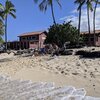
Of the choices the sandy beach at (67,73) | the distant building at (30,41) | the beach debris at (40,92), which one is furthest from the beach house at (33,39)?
the beach debris at (40,92)

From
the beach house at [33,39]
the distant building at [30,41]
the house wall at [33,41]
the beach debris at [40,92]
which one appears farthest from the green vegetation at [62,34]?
the beach debris at [40,92]

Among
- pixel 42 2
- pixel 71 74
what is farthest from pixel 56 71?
pixel 42 2

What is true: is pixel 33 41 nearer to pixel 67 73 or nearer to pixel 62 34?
pixel 62 34

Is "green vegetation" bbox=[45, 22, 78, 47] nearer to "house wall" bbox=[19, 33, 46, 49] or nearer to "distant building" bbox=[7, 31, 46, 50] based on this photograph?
"house wall" bbox=[19, 33, 46, 49]

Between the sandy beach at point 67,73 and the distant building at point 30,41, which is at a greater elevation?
the distant building at point 30,41

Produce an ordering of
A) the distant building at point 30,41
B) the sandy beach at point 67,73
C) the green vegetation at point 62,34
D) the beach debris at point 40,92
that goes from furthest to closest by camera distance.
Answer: the distant building at point 30,41
the green vegetation at point 62,34
the sandy beach at point 67,73
the beach debris at point 40,92

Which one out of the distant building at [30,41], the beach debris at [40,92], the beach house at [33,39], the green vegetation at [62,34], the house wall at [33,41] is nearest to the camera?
the beach debris at [40,92]

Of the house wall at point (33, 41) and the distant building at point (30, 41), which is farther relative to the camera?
the distant building at point (30, 41)

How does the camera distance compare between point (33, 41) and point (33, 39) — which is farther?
point (33, 39)

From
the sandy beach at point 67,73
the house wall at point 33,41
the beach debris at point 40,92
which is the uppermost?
the house wall at point 33,41

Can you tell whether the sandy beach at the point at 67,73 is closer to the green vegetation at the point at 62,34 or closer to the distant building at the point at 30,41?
the green vegetation at the point at 62,34

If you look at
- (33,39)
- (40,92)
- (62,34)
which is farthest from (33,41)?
(40,92)

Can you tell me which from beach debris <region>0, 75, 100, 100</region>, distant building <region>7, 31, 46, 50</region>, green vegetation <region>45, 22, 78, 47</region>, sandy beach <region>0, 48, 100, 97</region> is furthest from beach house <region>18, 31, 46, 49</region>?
beach debris <region>0, 75, 100, 100</region>

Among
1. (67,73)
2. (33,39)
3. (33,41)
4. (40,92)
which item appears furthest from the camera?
(33,39)
